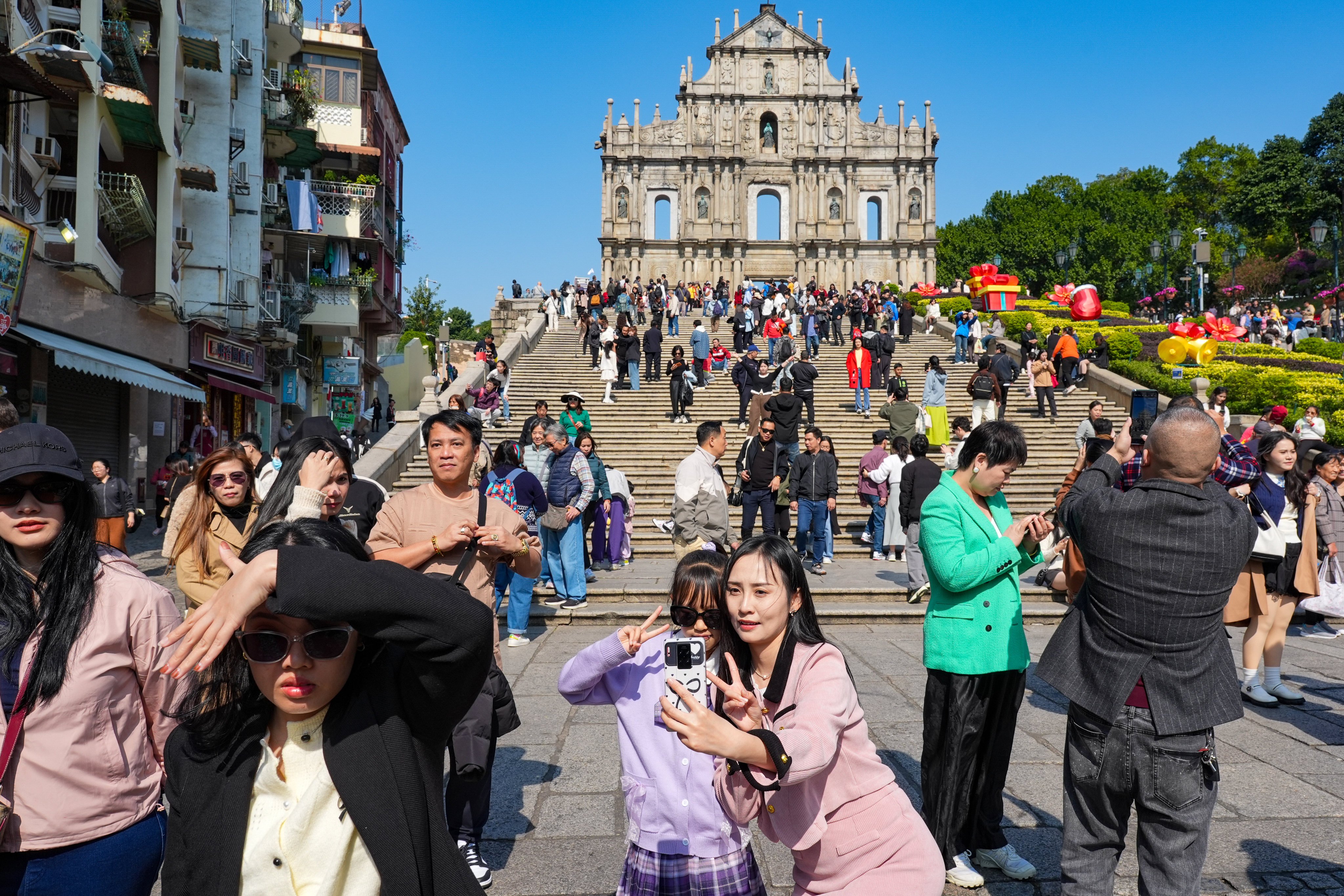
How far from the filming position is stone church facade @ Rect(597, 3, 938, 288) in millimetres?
61469

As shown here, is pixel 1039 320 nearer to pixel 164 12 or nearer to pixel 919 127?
pixel 164 12

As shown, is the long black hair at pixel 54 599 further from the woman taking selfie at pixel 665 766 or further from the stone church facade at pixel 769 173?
the stone church facade at pixel 769 173

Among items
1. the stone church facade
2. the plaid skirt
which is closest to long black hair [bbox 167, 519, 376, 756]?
the plaid skirt

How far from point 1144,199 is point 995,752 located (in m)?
72.7

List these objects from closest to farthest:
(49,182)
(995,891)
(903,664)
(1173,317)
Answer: (995,891)
(903,664)
(49,182)
(1173,317)

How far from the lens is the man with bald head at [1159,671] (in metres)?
2.84

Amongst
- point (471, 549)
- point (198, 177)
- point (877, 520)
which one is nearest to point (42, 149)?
point (198, 177)

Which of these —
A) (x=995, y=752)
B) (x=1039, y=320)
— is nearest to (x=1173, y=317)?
(x=1039, y=320)

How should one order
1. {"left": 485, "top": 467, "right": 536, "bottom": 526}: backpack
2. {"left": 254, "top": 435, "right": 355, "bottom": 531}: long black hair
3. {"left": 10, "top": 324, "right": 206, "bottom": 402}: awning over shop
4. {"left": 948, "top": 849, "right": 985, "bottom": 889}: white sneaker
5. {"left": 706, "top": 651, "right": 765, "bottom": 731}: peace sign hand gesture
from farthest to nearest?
{"left": 10, "top": 324, "right": 206, "bottom": 402}: awning over shop, {"left": 485, "top": 467, "right": 536, "bottom": 526}: backpack, {"left": 948, "top": 849, "right": 985, "bottom": 889}: white sneaker, {"left": 254, "top": 435, "right": 355, "bottom": 531}: long black hair, {"left": 706, "top": 651, "right": 765, "bottom": 731}: peace sign hand gesture

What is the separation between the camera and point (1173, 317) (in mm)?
45000

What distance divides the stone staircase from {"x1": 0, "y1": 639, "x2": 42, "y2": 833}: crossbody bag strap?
7774mm

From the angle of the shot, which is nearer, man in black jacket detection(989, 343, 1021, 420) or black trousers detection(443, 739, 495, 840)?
black trousers detection(443, 739, 495, 840)

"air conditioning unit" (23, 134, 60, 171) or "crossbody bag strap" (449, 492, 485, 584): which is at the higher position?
"air conditioning unit" (23, 134, 60, 171)

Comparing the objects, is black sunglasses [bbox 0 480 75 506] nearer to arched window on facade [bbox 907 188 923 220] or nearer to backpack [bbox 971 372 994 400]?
backpack [bbox 971 372 994 400]
